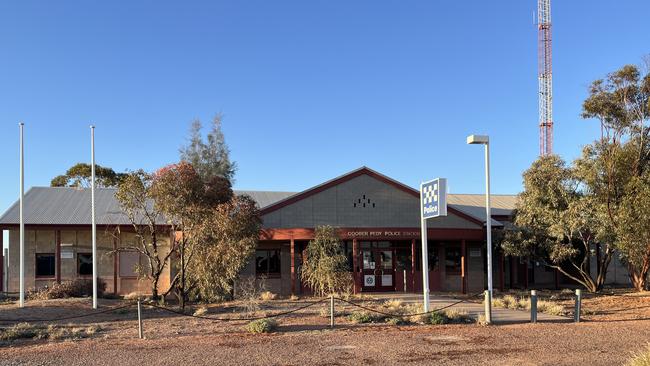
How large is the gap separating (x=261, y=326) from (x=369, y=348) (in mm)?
3305

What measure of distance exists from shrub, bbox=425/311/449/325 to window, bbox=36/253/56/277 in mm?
19177

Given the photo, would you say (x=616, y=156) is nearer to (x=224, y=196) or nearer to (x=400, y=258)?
(x=400, y=258)

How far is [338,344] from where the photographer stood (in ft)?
40.5

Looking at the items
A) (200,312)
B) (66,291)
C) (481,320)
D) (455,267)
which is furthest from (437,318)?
(66,291)

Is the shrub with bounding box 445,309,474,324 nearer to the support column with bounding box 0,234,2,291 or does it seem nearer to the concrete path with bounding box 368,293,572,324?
the concrete path with bounding box 368,293,572,324

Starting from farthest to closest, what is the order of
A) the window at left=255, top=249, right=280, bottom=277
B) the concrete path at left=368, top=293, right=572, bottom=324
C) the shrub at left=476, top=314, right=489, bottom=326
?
the window at left=255, top=249, right=280, bottom=277 → the concrete path at left=368, top=293, right=572, bottom=324 → the shrub at left=476, top=314, right=489, bottom=326

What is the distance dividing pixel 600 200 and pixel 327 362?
649 inches

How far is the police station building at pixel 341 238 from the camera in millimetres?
24328

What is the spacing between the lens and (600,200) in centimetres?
2281

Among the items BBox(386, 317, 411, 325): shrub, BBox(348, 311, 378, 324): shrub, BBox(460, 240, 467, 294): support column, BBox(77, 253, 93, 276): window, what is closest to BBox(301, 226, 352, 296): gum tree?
BBox(348, 311, 378, 324): shrub

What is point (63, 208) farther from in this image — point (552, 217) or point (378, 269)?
point (552, 217)

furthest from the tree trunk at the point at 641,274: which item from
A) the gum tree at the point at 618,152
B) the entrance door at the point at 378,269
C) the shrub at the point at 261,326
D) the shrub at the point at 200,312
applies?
the shrub at the point at 200,312

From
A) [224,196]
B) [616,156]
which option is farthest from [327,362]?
[616,156]

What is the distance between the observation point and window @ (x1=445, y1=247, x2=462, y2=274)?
26.5 metres
